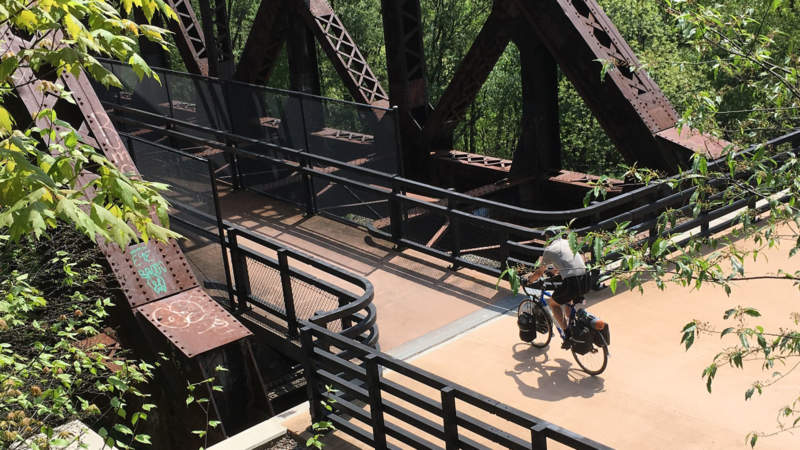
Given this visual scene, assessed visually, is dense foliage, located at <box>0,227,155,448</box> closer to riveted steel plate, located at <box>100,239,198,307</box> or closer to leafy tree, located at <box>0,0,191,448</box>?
leafy tree, located at <box>0,0,191,448</box>

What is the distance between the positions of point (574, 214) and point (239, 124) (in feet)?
29.1

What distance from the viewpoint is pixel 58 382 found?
7453 millimetres

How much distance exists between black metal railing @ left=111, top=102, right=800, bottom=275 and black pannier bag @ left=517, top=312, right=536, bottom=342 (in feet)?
3.61

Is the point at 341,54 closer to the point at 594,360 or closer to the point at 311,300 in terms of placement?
the point at 311,300

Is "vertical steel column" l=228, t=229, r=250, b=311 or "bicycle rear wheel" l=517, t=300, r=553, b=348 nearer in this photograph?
"bicycle rear wheel" l=517, t=300, r=553, b=348

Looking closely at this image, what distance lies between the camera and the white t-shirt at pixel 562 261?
7.80m

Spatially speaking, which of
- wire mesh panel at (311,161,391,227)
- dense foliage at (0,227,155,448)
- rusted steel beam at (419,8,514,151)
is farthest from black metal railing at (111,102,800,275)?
dense foliage at (0,227,155,448)

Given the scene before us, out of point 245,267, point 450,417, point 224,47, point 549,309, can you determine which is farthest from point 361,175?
point 224,47

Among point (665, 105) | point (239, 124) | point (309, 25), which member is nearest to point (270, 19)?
point (309, 25)

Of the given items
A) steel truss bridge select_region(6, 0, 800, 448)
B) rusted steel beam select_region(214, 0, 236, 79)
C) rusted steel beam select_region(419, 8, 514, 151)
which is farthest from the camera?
rusted steel beam select_region(214, 0, 236, 79)

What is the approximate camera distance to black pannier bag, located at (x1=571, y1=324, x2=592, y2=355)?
7773 millimetres

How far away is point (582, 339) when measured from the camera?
7789mm

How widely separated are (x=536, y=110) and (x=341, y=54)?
4.58 metres

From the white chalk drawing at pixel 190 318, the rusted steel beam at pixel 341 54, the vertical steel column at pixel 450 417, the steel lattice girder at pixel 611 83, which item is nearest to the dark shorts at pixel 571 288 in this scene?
the vertical steel column at pixel 450 417
